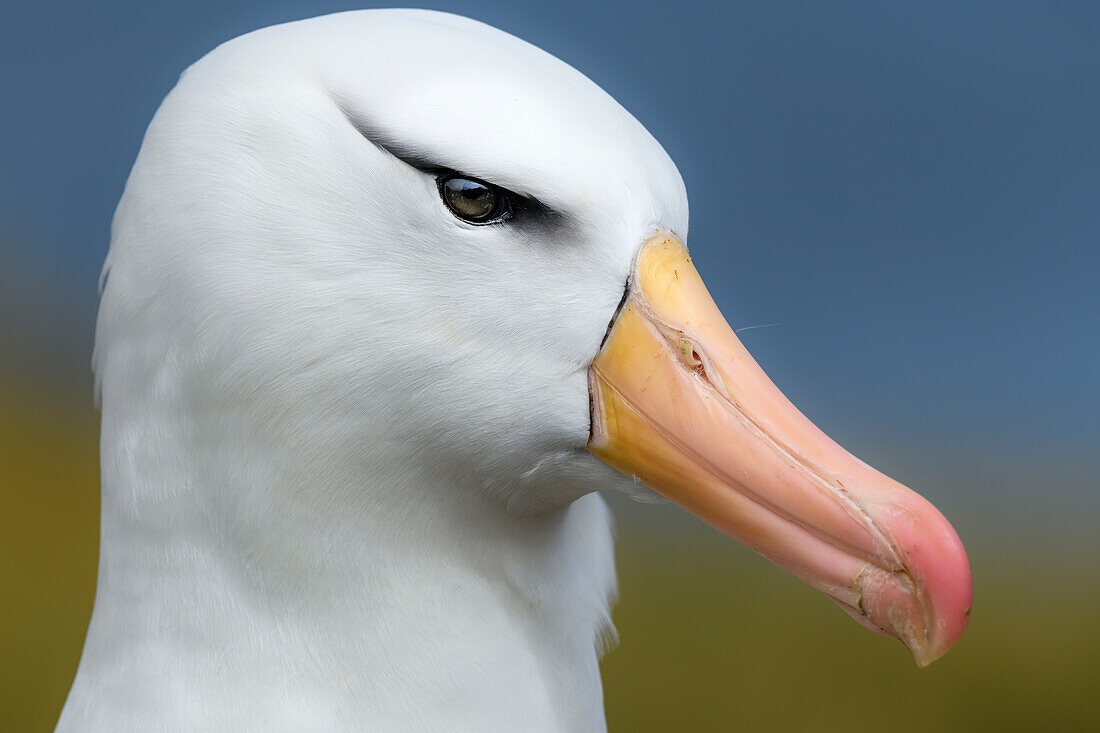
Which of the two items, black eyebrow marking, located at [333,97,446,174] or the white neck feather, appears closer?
black eyebrow marking, located at [333,97,446,174]

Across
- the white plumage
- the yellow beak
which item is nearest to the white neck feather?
the white plumage

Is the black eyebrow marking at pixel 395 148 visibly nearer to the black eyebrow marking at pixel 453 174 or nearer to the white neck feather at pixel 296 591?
the black eyebrow marking at pixel 453 174

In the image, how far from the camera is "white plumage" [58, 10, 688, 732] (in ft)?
5.16

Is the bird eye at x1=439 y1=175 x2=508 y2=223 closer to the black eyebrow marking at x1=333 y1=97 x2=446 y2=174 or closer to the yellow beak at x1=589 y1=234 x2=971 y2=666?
the black eyebrow marking at x1=333 y1=97 x2=446 y2=174

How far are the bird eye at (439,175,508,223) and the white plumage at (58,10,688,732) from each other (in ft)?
0.06

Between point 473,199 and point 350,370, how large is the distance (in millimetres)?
280

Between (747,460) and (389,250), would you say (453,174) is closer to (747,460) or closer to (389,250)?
(389,250)

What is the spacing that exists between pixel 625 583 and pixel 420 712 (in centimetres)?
359

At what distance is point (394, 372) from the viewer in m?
1.59

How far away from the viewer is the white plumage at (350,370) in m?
1.57

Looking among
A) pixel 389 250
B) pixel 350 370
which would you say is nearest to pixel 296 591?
pixel 350 370

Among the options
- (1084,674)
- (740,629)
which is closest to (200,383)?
(740,629)

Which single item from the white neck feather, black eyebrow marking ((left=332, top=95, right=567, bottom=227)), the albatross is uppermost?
black eyebrow marking ((left=332, top=95, right=567, bottom=227))

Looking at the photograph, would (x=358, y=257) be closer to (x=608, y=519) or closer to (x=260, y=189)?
(x=260, y=189)
